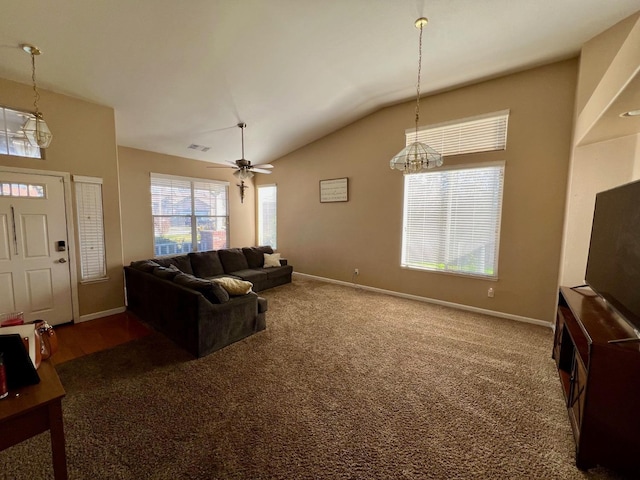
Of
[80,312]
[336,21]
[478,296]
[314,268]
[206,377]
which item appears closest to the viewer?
[206,377]

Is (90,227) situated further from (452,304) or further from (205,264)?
(452,304)

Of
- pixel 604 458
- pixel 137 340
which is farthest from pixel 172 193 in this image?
pixel 604 458

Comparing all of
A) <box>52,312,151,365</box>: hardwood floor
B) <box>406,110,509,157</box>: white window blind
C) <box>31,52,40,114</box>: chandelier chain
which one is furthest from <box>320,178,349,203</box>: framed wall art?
<box>31,52,40,114</box>: chandelier chain

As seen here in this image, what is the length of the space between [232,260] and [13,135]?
3.40m

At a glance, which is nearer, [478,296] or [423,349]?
[423,349]

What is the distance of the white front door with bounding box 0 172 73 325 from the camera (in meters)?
3.09

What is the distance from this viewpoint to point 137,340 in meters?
3.17

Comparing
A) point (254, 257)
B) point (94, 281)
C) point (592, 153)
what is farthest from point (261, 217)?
point (592, 153)

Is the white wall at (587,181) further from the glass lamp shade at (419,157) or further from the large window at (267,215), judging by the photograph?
the large window at (267,215)

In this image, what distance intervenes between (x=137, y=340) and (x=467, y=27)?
17.2 feet

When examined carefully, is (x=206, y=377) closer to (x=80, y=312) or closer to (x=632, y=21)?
(x=80, y=312)

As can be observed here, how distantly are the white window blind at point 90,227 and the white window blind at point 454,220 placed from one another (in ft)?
16.2

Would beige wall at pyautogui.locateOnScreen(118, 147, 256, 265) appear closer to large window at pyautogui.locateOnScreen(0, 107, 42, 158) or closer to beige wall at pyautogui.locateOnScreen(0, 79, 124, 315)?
beige wall at pyautogui.locateOnScreen(0, 79, 124, 315)

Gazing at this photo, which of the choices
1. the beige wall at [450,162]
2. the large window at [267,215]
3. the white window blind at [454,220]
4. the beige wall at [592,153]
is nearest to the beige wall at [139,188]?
the large window at [267,215]
